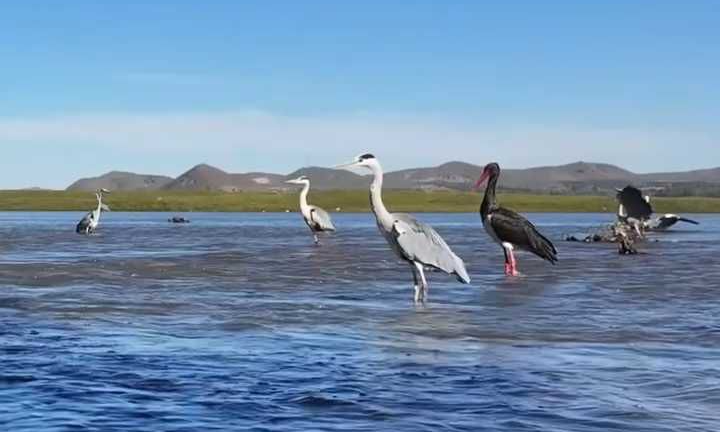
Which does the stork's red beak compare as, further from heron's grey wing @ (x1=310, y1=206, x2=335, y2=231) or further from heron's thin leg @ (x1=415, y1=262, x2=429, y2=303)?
heron's grey wing @ (x1=310, y1=206, x2=335, y2=231)

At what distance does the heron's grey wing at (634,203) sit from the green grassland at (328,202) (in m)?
61.3

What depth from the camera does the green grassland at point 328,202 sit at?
109 metres

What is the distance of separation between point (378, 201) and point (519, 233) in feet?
18.3

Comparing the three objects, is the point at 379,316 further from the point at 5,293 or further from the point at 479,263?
the point at 479,263

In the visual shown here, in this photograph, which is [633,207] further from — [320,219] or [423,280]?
[423,280]

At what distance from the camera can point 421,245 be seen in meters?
16.4

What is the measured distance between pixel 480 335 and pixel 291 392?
410 cm

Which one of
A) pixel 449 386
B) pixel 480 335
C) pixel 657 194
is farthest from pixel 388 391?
pixel 657 194

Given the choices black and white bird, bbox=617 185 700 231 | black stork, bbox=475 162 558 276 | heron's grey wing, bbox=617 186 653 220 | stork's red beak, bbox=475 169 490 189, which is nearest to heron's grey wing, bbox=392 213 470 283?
black stork, bbox=475 162 558 276

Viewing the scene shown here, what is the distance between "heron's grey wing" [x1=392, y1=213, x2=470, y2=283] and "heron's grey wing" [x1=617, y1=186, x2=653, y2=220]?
25933 mm

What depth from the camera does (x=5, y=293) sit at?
17125 millimetres

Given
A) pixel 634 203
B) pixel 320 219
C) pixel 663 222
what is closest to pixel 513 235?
pixel 320 219

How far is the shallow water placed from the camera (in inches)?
310

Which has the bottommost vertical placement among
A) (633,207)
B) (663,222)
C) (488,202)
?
(663,222)
